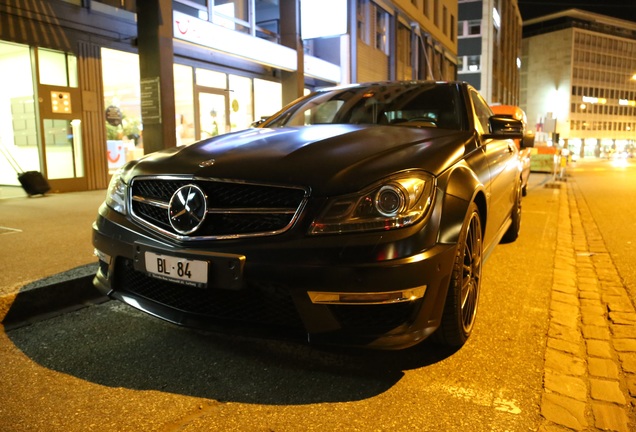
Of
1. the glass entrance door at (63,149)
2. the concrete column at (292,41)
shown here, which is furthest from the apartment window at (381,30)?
the glass entrance door at (63,149)

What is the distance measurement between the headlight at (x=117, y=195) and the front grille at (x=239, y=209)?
29cm

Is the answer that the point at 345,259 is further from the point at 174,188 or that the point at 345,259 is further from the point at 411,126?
the point at 411,126

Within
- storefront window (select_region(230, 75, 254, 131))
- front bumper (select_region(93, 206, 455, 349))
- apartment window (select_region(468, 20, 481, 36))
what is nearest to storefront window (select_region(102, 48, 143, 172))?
storefront window (select_region(230, 75, 254, 131))

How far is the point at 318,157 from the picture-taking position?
8.46ft

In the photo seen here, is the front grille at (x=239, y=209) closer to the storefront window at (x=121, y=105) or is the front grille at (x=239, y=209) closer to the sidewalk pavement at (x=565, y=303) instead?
the sidewalk pavement at (x=565, y=303)

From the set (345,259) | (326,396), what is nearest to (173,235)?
(345,259)

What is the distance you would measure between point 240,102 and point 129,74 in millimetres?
3551

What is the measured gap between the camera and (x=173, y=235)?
2.51m

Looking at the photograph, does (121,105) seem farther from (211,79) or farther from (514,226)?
(514,226)

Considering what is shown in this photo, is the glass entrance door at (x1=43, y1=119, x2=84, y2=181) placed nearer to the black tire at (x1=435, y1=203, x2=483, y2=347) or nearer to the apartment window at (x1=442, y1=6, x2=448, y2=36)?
the black tire at (x1=435, y1=203, x2=483, y2=347)

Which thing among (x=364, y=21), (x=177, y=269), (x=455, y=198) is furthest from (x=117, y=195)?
(x=364, y=21)

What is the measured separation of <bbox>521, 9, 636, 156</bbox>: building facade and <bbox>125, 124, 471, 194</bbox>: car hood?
335 ft

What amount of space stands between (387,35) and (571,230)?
52.0 ft

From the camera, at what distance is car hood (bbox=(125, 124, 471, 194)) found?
94.3 inches
